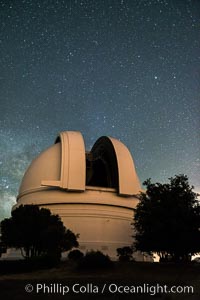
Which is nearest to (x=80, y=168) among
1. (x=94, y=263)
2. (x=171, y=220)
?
(x=171, y=220)

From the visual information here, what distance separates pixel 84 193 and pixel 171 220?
16.1 metres

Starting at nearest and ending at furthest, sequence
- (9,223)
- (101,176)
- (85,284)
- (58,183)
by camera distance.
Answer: (85,284) → (9,223) → (58,183) → (101,176)

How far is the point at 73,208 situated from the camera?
112ft

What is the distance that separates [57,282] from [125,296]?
3.87 metres

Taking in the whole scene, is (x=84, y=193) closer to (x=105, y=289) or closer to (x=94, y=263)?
(x=94, y=263)

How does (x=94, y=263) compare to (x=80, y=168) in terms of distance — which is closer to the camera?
(x=94, y=263)

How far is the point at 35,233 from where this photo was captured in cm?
2378

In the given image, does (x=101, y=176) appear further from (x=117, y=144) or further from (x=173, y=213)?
(x=173, y=213)

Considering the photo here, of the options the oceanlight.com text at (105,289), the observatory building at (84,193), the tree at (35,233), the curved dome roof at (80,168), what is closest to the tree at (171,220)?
the tree at (35,233)

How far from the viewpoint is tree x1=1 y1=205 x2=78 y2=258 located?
75.2 ft

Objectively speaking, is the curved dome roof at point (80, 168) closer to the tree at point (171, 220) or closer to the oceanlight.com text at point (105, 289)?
the tree at point (171, 220)

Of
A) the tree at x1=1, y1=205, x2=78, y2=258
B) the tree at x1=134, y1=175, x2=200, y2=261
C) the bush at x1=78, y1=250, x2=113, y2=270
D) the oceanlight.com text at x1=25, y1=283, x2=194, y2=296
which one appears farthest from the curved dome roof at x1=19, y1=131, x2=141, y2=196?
the oceanlight.com text at x1=25, y1=283, x2=194, y2=296

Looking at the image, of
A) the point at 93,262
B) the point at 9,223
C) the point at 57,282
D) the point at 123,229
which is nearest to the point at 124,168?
the point at 123,229

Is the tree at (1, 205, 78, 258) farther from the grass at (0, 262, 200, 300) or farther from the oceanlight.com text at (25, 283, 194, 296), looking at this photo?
the oceanlight.com text at (25, 283, 194, 296)
